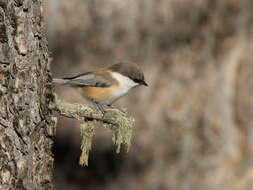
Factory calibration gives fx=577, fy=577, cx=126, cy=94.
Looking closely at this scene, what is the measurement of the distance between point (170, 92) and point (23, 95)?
6016 millimetres

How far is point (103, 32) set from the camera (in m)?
9.21

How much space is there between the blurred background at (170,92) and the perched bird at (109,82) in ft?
9.89

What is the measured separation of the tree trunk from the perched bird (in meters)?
2.03

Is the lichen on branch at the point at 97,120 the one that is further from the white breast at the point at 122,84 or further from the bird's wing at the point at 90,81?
the white breast at the point at 122,84

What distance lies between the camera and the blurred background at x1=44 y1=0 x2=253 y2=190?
929 centimetres

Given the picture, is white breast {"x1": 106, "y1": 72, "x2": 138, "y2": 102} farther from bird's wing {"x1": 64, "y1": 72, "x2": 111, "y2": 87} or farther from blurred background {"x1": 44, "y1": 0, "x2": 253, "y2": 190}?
blurred background {"x1": 44, "y1": 0, "x2": 253, "y2": 190}

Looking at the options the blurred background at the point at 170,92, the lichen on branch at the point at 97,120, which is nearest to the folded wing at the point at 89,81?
the lichen on branch at the point at 97,120

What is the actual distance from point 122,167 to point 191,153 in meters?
1.18

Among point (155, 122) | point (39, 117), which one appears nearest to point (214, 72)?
point (155, 122)

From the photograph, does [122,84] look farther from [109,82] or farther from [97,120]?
[97,120]

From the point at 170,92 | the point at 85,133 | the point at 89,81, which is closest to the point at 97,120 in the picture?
the point at 85,133

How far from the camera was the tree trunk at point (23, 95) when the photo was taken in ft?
12.3

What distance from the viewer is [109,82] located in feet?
20.2

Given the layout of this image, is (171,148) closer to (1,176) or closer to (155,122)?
(155,122)
